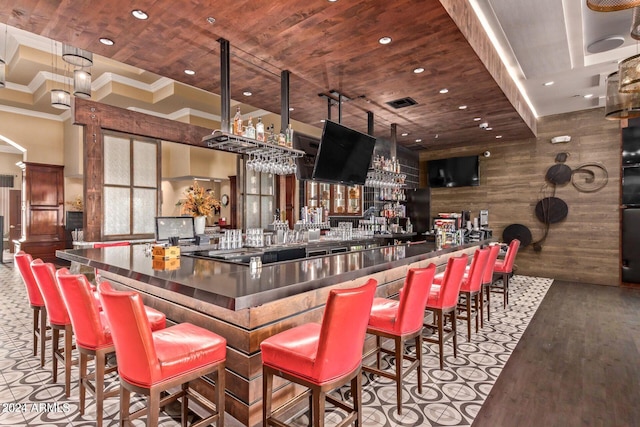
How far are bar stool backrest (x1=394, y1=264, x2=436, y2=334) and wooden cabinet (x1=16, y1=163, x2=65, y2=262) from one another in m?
10.4

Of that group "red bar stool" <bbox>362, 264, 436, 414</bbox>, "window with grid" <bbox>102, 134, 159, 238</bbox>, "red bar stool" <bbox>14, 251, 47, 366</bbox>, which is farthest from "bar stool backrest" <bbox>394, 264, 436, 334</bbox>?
"window with grid" <bbox>102, 134, 159, 238</bbox>

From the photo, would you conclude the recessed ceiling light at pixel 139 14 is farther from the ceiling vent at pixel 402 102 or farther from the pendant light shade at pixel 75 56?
the ceiling vent at pixel 402 102

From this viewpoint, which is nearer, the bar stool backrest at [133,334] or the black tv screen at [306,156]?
the bar stool backrest at [133,334]

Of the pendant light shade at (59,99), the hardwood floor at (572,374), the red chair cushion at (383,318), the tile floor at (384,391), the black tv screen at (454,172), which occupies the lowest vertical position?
the hardwood floor at (572,374)

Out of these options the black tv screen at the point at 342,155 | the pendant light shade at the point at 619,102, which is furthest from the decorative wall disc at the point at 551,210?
the black tv screen at the point at 342,155

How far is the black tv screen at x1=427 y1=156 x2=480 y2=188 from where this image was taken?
28.9ft

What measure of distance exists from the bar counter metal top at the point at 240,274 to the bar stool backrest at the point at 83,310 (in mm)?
317

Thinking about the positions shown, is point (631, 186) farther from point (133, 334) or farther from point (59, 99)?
point (59, 99)

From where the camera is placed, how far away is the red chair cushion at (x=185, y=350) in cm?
167

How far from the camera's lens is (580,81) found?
6000 mm

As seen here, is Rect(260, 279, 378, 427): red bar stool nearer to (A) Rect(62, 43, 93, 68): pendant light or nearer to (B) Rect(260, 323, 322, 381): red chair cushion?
(B) Rect(260, 323, 322, 381): red chair cushion

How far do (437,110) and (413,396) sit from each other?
15.3 ft

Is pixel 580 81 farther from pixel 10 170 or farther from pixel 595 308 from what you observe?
pixel 10 170

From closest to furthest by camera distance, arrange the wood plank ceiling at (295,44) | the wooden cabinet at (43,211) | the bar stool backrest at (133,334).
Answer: the bar stool backrest at (133,334), the wood plank ceiling at (295,44), the wooden cabinet at (43,211)
